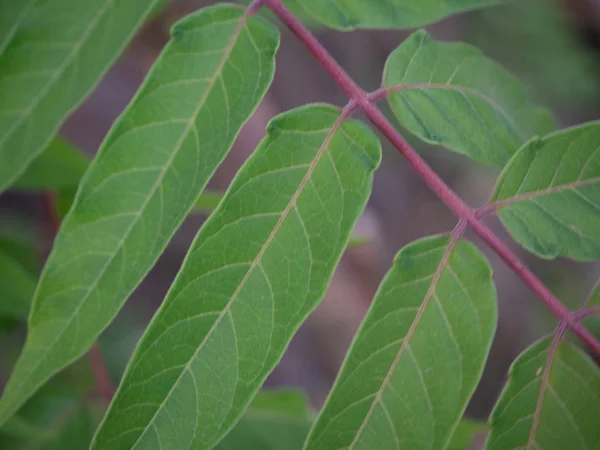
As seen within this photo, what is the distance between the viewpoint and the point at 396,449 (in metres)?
0.85

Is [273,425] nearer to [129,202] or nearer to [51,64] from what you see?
[129,202]

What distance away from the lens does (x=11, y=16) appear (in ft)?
3.39

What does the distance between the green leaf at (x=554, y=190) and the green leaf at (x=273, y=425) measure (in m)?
0.96

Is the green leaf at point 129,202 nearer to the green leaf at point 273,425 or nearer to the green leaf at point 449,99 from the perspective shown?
the green leaf at point 449,99

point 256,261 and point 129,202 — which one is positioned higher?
point 129,202

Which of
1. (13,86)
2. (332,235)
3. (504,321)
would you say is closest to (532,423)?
(332,235)

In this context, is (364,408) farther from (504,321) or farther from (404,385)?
(504,321)

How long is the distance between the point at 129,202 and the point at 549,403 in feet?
2.55

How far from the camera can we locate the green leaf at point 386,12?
0.99 meters

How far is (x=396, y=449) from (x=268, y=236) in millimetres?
390

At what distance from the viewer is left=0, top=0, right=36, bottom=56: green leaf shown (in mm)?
1020

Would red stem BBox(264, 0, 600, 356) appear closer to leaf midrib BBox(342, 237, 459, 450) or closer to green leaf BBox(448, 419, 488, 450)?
leaf midrib BBox(342, 237, 459, 450)

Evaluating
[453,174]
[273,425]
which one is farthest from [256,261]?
[453,174]

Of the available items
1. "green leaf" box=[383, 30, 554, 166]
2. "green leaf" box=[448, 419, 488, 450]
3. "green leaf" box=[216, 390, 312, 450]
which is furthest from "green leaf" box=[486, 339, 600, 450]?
"green leaf" box=[216, 390, 312, 450]
